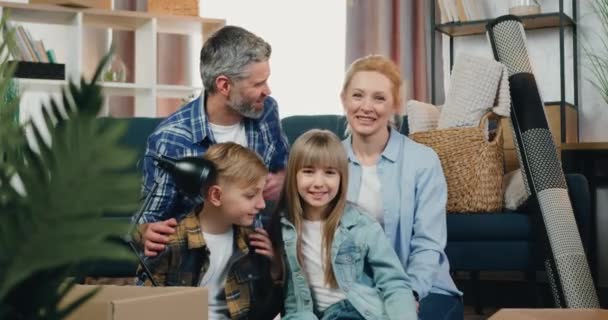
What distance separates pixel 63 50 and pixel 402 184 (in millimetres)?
3383

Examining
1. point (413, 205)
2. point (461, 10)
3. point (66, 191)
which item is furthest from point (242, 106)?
point (461, 10)

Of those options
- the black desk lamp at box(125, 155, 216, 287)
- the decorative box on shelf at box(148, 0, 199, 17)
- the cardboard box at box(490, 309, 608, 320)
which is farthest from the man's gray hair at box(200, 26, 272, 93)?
the decorative box on shelf at box(148, 0, 199, 17)

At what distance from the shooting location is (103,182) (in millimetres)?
116

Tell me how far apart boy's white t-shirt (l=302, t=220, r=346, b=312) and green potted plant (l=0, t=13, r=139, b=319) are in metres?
2.04

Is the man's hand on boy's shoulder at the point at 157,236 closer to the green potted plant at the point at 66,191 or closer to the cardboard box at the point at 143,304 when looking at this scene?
the cardboard box at the point at 143,304

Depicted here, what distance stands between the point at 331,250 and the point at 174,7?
10.3 ft

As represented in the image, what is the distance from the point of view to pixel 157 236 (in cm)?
203

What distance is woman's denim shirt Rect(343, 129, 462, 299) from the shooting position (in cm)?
232

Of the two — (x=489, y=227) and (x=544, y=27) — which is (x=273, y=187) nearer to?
(x=489, y=227)

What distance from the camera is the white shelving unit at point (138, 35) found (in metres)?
4.76

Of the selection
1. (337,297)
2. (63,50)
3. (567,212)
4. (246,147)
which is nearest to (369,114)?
(246,147)

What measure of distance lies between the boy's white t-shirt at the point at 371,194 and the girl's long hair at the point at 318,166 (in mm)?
143

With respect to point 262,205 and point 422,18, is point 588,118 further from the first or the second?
point 262,205

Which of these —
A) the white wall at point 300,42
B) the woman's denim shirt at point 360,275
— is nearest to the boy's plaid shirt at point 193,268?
the woman's denim shirt at point 360,275
